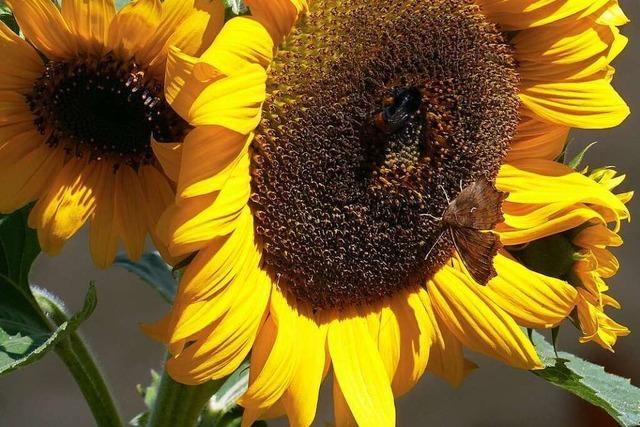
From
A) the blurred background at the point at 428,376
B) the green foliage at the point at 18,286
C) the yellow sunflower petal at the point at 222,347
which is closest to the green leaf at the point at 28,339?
the green foliage at the point at 18,286

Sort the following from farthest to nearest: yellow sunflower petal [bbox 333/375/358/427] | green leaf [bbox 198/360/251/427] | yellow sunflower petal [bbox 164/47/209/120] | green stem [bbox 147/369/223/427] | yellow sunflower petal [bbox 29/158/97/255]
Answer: green leaf [bbox 198/360/251/427], green stem [bbox 147/369/223/427], yellow sunflower petal [bbox 333/375/358/427], yellow sunflower petal [bbox 29/158/97/255], yellow sunflower petal [bbox 164/47/209/120]

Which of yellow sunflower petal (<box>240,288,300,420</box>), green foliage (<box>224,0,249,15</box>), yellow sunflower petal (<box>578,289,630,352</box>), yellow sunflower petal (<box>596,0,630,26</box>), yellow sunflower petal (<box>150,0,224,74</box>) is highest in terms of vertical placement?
yellow sunflower petal (<box>150,0,224,74</box>)

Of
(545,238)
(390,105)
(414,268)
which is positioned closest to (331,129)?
(390,105)

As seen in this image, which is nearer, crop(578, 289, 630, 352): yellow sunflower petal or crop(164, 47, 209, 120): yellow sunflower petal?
crop(164, 47, 209, 120): yellow sunflower petal

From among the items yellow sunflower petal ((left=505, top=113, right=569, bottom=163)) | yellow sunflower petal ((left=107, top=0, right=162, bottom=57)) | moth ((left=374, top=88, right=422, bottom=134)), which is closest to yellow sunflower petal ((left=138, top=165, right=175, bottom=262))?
yellow sunflower petal ((left=107, top=0, right=162, bottom=57))

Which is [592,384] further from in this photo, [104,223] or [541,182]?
[104,223]


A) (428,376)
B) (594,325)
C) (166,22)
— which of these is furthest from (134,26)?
(428,376)

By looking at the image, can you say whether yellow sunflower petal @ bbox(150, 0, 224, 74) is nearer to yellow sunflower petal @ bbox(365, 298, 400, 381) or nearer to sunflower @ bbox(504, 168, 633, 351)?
yellow sunflower petal @ bbox(365, 298, 400, 381)

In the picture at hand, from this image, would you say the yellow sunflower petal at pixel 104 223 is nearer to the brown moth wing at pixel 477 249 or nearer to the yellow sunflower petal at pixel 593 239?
the brown moth wing at pixel 477 249
